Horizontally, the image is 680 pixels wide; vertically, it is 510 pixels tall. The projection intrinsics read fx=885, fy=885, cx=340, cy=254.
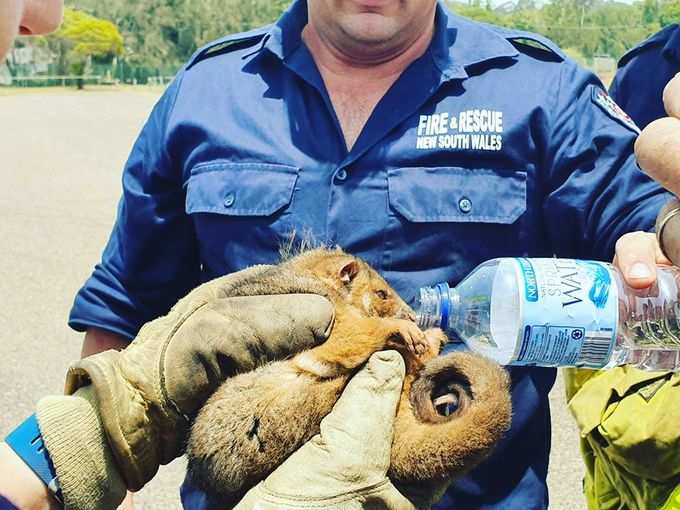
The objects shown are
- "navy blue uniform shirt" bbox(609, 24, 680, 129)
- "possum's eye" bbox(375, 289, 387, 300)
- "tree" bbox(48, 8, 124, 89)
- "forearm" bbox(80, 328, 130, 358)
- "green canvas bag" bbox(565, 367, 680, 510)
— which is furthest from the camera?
"tree" bbox(48, 8, 124, 89)

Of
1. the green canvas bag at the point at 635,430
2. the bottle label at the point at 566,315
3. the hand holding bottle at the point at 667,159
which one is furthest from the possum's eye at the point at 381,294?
the green canvas bag at the point at 635,430

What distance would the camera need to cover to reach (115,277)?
2766mm

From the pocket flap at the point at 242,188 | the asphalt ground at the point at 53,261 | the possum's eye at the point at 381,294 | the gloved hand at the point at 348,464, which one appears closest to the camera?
the gloved hand at the point at 348,464

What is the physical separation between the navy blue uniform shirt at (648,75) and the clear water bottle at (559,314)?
1299 millimetres

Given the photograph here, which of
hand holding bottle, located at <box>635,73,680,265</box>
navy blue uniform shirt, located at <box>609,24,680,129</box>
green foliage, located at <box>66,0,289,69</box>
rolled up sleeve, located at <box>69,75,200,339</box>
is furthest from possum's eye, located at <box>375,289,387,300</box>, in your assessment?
green foliage, located at <box>66,0,289,69</box>

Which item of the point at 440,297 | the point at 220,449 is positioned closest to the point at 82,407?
the point at 220,449

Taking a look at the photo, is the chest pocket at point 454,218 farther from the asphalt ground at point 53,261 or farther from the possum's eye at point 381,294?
the asphalt ground at point 53,261

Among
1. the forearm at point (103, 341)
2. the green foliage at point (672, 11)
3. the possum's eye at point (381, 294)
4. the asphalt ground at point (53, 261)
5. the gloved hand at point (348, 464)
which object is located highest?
the green foliage at point (672, 11)

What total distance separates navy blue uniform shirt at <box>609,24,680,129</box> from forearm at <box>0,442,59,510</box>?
7.82ft

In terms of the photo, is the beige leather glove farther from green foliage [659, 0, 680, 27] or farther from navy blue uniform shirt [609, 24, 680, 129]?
green foliage [659, 0, 680, 27]

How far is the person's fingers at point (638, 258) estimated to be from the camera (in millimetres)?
1850

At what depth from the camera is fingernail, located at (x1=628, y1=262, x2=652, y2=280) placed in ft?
6.06

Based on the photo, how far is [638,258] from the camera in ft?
6.24

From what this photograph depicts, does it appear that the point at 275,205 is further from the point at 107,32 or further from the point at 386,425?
the point at 107,32
